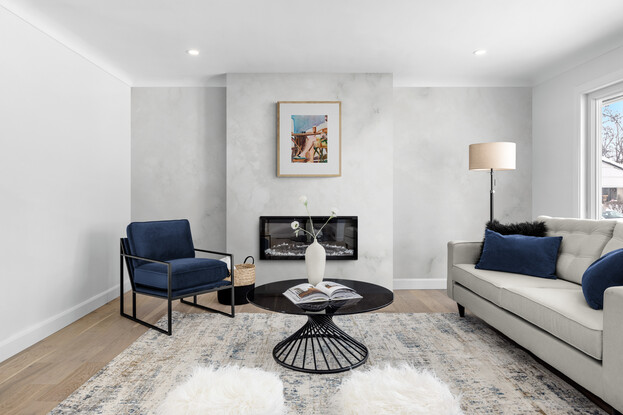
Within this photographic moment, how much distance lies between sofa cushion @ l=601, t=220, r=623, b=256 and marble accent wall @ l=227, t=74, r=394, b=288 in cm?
202

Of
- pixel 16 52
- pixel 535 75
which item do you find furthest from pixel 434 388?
pixel 535 75

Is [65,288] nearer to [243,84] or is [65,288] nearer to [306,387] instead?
[306,387]

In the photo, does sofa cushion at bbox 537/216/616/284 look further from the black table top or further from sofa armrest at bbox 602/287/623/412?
the black table top

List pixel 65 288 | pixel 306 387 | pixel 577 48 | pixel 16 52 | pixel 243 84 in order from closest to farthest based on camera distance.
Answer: pixel 306 387
pixel 16 52
pixel 65 288
pixel 577 48
pixel 243 84

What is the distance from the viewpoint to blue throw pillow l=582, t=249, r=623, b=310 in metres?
1.98

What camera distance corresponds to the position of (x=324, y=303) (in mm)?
2295

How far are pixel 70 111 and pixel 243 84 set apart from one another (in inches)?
67.2

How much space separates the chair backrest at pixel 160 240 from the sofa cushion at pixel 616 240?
11.1 feet

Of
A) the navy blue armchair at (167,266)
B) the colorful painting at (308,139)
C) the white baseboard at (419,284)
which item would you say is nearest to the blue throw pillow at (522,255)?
the white baseboard at (419,284)

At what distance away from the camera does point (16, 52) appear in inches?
106

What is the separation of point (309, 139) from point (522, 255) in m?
2.38

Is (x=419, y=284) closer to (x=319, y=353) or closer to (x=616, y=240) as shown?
(x=616, y=240)

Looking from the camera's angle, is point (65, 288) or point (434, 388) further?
point (65, 288)

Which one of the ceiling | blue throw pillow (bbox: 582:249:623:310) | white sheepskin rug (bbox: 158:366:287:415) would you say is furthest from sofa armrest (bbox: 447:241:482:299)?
white sheepskin rug (bbox: 158:366:287:415)
